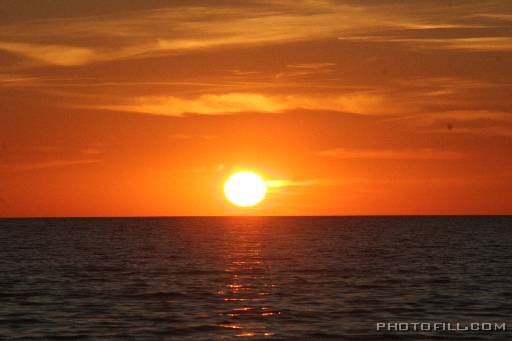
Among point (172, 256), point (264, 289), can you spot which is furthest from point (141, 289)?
point (172, 256)

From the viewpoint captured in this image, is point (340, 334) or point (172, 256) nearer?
point (340, 334)

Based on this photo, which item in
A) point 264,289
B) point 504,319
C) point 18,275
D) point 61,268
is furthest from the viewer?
point 61,268

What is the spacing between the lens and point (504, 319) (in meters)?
44.9

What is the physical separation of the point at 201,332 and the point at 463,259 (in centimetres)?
5874

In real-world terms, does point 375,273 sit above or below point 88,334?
above

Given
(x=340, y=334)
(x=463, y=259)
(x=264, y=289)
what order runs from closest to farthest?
(x=340, y=334)
(x=264, y=289)
(x=463, y=259)

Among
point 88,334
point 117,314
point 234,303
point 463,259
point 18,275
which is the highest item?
point 463,259

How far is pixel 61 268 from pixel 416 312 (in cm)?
4421

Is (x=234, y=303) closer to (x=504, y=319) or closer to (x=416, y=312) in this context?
(x=416, y=312)

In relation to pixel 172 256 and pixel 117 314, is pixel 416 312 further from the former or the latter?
pixel 172 256

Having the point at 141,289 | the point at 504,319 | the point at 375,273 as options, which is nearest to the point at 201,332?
the point at 504,319

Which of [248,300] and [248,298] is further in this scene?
[248,298]

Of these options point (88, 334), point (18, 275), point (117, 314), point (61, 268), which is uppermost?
point (61, 268)

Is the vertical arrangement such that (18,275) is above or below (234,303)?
above
